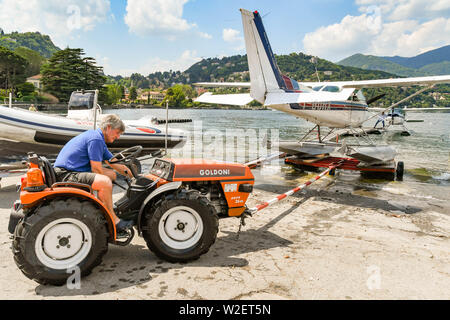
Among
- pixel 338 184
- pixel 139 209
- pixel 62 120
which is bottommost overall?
pixel 338 184

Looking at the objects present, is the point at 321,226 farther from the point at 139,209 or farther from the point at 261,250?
the point at 139,209

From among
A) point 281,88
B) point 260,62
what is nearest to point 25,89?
point 260,62

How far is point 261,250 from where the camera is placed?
13.0ft

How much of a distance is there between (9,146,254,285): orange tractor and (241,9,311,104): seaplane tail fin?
18.6 ft

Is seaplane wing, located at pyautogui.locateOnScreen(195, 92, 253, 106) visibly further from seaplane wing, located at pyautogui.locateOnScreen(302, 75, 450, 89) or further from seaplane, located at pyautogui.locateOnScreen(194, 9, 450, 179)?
seaplane wing, located at pyautogui.locateOnScreen(302, 75, 450, 89)

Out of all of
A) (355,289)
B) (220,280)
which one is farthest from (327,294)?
(220,280)

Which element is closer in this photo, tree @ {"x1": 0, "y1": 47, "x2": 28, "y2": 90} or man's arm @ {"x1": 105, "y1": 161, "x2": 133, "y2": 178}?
man's arm @ {"x1": 105, "y1": 161, "x2": 133, "y2": 178}

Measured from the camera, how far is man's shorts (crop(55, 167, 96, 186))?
3.27 m

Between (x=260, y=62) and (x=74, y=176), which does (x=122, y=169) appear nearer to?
(x=74, y=176)

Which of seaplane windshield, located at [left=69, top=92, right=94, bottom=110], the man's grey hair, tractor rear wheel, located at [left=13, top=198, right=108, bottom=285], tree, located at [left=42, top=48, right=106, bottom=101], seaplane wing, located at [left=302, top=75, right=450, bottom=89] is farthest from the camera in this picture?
tree, located at [left=42, top=48, right=106, bottom=101]

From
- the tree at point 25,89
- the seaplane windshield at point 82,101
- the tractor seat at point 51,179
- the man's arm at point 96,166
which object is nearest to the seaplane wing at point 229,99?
the seaplane windshield at point 82,101

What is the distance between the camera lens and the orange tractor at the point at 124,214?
2.89 meters

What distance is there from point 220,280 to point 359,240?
223cm

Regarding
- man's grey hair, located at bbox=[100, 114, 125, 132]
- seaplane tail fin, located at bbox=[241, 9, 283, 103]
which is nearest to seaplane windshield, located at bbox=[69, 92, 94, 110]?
seaplane tail fin, located at bbox=[241, 9, 283, 103]
